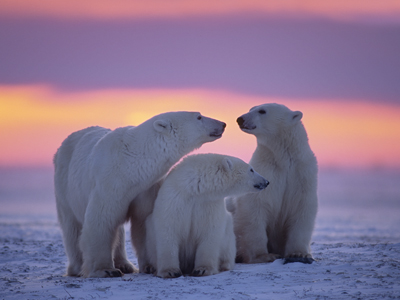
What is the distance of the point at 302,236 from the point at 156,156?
6.24 feet

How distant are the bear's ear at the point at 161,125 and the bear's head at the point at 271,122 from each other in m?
1.09

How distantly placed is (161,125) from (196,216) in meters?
1.00

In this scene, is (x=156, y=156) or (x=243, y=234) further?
(x=243, y=234)

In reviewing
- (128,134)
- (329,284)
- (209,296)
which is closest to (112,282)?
(209,296)

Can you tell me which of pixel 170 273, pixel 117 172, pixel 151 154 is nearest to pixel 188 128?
pixel 151 154

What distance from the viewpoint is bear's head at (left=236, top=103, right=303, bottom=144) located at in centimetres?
561

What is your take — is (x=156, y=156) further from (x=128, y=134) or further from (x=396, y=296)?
(x=396, y=296)

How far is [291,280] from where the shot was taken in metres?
4.25

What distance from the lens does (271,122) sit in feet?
18.5

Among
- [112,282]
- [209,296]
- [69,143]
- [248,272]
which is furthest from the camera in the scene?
[69,143]

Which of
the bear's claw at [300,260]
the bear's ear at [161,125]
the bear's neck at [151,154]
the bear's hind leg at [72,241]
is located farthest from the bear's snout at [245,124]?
the bear's hind leg at [72,241]

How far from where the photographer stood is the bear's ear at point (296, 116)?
560 centimetres

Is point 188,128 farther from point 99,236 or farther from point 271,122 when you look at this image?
point 99,236

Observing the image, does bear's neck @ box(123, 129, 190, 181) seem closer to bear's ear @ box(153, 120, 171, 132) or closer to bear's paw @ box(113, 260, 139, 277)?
bear's ear @ box(153, 120, 171, 132)
